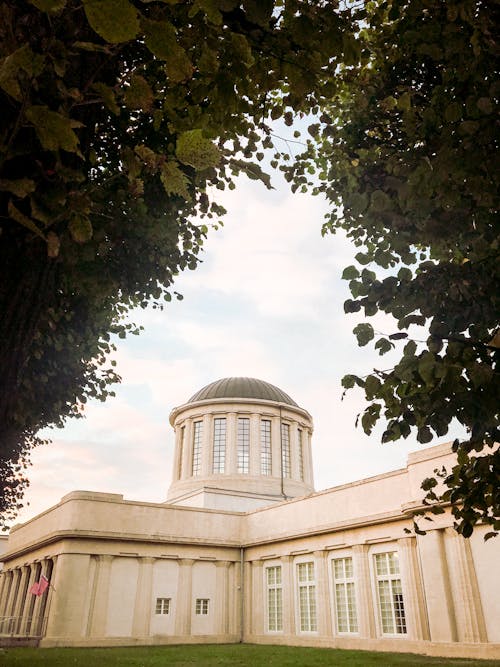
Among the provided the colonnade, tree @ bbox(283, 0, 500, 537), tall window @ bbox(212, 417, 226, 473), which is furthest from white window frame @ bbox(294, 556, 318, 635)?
tree @ bbox(283, 0, 500, 537)

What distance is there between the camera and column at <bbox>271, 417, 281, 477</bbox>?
36.7m

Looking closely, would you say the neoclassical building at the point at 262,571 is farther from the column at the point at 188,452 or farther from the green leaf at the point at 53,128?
the green leaf at the point at 53,128

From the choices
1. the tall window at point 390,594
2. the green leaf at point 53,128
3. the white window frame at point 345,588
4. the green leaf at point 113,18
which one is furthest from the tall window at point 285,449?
the green leaf at point 113,18

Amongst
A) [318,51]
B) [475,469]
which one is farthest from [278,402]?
[318,51]

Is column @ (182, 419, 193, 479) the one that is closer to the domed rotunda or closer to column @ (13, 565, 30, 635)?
the domed rotunda

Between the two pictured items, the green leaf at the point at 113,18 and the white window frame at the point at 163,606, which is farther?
the white window frame at the point at 163,606

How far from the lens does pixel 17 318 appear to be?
2.44 metres

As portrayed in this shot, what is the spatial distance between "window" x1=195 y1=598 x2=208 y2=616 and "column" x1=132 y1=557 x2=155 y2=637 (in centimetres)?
286

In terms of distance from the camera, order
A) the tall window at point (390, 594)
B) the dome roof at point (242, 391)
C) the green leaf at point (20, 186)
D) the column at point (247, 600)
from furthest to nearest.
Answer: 1. the dome roof at point (242, 391)
2. the column at point (247, 600)
3. the tall window at point (390, 594)
4. the green leaf at point (20, 186)

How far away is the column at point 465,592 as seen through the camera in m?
17.3

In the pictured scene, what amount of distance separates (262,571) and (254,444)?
1018 cm

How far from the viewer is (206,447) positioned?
3697cm

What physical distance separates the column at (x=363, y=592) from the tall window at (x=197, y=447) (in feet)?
53.7

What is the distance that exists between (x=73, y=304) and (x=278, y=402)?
30367 mm
